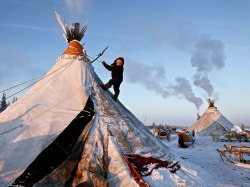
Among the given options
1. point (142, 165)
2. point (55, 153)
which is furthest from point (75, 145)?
point (142, 165)

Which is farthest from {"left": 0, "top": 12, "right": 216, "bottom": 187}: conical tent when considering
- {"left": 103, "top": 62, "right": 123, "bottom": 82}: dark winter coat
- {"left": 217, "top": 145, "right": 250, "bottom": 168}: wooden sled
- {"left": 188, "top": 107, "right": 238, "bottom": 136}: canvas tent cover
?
{"left": 188, "top": 107, "right": 238, "bottom": 136}: canvas tent cover

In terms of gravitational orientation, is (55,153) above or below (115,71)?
below

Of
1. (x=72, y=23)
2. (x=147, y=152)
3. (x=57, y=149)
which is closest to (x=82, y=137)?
(x=57, y=149)

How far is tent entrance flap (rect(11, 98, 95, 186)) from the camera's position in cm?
285

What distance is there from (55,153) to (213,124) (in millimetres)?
16995

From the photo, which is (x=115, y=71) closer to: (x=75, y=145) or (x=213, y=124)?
(x=75, y=145)

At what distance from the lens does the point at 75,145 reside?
135 inches

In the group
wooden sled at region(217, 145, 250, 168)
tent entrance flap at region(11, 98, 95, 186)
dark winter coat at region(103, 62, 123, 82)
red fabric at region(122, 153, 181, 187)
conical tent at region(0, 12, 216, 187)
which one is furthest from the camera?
wooden sled at region(217, 145, 250, 168)

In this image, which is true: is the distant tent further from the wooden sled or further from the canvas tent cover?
the wooden sled

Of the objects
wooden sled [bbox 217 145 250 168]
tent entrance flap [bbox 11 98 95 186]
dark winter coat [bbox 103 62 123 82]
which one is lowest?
wooden sled [bbox 217 145 250 168]

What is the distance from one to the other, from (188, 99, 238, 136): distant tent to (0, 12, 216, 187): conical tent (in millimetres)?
13425

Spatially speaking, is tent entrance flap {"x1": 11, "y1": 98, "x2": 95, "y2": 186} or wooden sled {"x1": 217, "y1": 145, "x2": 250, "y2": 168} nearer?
tent entrance flap {"x1": 11, "y1": 98, "x2": 95, "y2": 186}

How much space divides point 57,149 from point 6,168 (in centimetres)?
81

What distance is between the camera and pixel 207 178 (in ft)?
16.4
